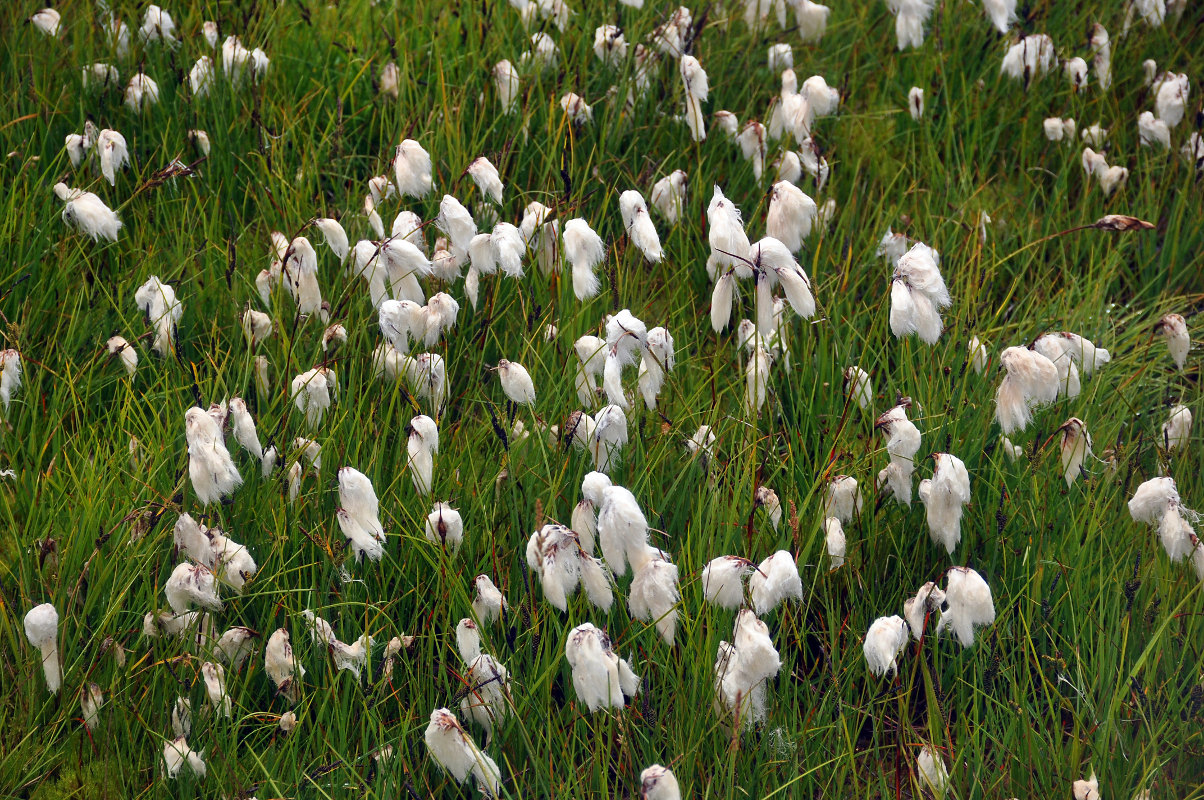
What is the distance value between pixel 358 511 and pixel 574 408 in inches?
32.5

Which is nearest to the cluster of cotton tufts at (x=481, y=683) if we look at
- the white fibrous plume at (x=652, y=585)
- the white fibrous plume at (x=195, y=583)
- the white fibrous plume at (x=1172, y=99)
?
the white fibrous plume at (x=652, y=585)

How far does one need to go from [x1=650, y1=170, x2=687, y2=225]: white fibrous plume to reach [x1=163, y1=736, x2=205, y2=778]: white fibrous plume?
6.88ft

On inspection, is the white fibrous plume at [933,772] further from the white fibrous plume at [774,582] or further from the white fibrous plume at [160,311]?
the white fibrous plume at [160,311]

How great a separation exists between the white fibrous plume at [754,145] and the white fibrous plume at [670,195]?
0.27m

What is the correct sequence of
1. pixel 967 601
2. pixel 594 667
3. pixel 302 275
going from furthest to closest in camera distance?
pixel 302 275, pixel 967 601, pixel 594 667

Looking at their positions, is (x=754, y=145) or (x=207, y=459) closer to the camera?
(x=207, y=459)

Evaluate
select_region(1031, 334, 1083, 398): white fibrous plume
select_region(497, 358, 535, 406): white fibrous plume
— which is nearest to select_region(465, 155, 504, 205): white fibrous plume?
select_region(497, 358, 535, 406): white fibrous plume

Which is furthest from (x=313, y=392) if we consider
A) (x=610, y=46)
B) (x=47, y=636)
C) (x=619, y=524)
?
(x=610, y=46)

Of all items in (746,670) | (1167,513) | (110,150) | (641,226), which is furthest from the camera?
(110,150)

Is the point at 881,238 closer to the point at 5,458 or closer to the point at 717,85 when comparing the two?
the point at 717,85

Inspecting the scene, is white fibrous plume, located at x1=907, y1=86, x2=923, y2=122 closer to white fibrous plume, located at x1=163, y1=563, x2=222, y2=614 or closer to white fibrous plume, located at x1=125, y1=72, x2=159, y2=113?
white fibrous plume, located at x1=125, y1=72, x2=159, y2=113

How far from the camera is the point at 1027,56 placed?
4.09 metres

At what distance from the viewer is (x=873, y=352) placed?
3.04 meters

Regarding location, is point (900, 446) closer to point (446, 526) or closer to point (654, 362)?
point (654, 362)
